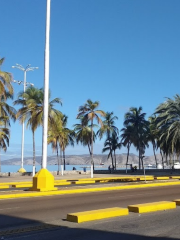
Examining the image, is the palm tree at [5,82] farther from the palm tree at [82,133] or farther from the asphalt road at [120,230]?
the palm tree at [82,133]

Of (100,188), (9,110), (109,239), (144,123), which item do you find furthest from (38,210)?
(144,123)

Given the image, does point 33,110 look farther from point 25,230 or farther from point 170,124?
point 25,230

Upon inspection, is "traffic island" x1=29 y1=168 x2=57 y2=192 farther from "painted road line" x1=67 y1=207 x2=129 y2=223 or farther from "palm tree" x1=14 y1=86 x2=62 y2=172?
"palm tree" x1=14 y1=86 x2=62 y2=172

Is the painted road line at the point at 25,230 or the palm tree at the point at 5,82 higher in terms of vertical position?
the palm tree at the point at 5,82

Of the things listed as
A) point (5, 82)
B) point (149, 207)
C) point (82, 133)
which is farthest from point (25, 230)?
point (82, 133)

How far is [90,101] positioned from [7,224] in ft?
132

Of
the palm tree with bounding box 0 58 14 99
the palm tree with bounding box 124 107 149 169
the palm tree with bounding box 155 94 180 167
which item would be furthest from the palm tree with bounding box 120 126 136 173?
the palm tree with bounding box 0 58 14 99

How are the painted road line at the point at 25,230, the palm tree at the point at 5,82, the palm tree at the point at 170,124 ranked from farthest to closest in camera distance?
the palm tree at the point at 170,124
the palm tree at the point at 5,82
the painted road line at the point at 25,230

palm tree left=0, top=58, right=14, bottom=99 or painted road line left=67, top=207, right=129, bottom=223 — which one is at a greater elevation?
palm tree left=0, top=58, right=14, bottom=99

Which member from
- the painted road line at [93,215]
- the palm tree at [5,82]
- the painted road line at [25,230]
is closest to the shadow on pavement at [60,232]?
the painted road line at [25,230]

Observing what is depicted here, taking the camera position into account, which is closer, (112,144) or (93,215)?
(93,215)

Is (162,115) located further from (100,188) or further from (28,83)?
(100,188)

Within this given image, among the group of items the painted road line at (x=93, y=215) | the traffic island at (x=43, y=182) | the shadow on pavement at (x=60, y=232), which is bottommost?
the shadow on pavement at (x=60, y=232)

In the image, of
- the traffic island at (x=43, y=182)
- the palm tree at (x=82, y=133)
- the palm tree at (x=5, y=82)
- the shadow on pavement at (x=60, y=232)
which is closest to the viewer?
the shadow on pavement at (x=60, y=232)
